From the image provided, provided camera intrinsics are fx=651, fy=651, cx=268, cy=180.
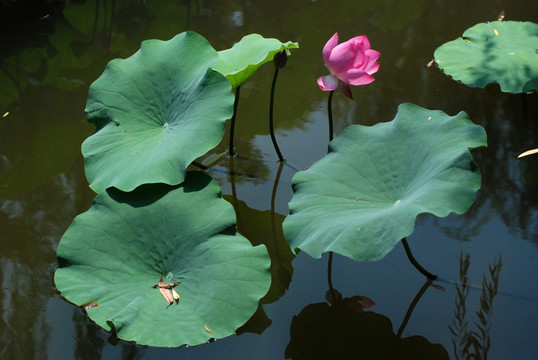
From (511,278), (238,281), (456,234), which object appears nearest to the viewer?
(238,281)

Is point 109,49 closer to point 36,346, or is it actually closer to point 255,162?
point 255,162

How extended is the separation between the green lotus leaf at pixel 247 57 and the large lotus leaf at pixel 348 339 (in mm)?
822

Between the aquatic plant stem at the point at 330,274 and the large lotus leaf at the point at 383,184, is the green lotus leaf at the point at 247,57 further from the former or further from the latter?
the aquatic plant stem at the point at 330,274

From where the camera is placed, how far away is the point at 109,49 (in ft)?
11.3

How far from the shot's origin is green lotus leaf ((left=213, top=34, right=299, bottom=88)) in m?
2.16

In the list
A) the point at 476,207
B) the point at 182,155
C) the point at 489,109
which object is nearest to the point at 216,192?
the point at 182,155

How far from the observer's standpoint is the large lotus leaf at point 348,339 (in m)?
1.69

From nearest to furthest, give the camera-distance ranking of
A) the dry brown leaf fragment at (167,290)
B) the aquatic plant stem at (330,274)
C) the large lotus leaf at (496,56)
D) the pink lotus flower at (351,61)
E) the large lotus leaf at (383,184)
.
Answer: the large lotus leaf at (383,184), the dry brown leaf fragment at (167,290), the aquatic plant stem at (330,274), the pink lotus flower at (351,61), the large lotus leaf at (496,56)

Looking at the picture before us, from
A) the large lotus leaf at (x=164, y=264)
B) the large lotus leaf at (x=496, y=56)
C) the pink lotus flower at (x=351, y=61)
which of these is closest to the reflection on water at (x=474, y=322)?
the large lotus leaf at (x=164, y=264)

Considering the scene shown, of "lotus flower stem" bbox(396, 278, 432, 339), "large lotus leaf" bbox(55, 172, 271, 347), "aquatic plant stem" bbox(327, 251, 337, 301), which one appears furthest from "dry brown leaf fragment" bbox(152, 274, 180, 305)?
"lotus flower stem" bbox(396, 278, 432, 339)

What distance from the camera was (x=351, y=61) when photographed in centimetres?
210

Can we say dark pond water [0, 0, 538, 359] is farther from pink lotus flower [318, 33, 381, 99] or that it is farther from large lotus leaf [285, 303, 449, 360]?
pink lotus flower [318, 33, 381, 99]

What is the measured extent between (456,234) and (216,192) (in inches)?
30.0

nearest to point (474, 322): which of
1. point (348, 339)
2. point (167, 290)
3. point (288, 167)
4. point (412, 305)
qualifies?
point (412, 305)
